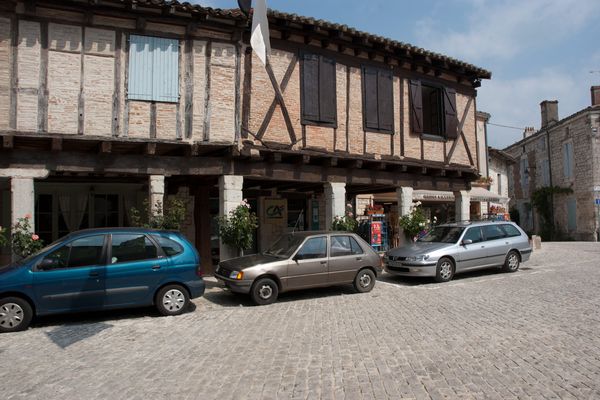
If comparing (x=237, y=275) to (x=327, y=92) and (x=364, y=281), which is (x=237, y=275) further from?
(x=327, y=92)

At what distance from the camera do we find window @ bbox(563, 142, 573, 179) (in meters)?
28.7

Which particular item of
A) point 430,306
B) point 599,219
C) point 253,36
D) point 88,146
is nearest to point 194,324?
point 430,306

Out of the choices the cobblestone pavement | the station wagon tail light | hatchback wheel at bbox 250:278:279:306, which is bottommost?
the cobblestone pavement

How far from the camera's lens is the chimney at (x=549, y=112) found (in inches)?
1244

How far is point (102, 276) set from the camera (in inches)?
278

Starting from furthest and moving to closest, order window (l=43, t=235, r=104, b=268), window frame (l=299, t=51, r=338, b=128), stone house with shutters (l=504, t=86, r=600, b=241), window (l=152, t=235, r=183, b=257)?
stone house with shutters (l=504, t=86, r=600, b=241) → window frame (l=299, t=51, r=338, b=128) → window (l=152, t=235, r=183, b=257) → window (l=43, t=235, r=104, b=268)

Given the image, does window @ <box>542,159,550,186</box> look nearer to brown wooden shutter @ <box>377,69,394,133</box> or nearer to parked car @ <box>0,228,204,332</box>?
brown wooden shutter @ <box>377,69,394,133</box>

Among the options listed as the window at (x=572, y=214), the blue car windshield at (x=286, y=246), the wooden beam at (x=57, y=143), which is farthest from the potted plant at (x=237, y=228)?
the window at (x=572, y=214)

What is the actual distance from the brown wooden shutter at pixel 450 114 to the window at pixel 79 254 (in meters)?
11.6

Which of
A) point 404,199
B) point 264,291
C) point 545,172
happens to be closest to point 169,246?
point 264,291

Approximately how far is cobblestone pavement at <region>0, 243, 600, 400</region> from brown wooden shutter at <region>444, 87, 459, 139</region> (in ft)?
23.6

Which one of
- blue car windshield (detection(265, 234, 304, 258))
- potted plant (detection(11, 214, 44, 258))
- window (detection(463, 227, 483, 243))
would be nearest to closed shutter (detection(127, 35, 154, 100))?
potted plant (detection(11, 214, 44, 258))

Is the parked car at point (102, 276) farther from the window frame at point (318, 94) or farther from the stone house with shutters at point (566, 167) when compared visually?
the stone house with shutters at point (566, 167)

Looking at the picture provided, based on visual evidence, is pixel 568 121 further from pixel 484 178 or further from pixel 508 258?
pixel 508 258
